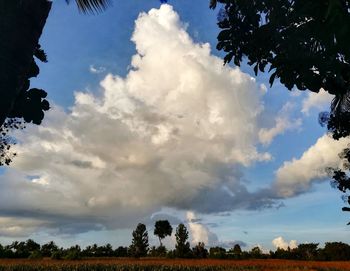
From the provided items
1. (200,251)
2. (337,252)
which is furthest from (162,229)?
(337,252)

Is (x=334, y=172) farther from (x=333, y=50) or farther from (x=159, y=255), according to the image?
(x=159, y=255)

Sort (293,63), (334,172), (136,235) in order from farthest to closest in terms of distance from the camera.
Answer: (136,235)
(334,172)
(293,63)

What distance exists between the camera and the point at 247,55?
1035cm

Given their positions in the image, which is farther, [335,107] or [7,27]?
[335,107]

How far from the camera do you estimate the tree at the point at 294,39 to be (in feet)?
23.2

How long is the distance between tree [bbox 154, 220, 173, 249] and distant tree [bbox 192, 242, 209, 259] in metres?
27.7

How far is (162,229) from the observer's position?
94438 millimetres

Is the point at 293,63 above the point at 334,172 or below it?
below

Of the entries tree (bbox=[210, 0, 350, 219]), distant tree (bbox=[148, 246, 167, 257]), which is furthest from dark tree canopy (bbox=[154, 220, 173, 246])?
tree (bbox=[210, 0, 350, 219])

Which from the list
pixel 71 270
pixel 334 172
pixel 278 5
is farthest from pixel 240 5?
pixel 71 270

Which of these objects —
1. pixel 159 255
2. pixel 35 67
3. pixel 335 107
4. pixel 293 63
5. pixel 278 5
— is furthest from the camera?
pixel 159 255

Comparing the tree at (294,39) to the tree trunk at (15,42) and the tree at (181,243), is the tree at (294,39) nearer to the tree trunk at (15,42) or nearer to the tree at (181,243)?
the tree trunk at (15,42)

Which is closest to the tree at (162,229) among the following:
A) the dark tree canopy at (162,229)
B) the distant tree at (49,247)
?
the dark tree canopy at (162,229)

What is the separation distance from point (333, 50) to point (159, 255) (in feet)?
219
